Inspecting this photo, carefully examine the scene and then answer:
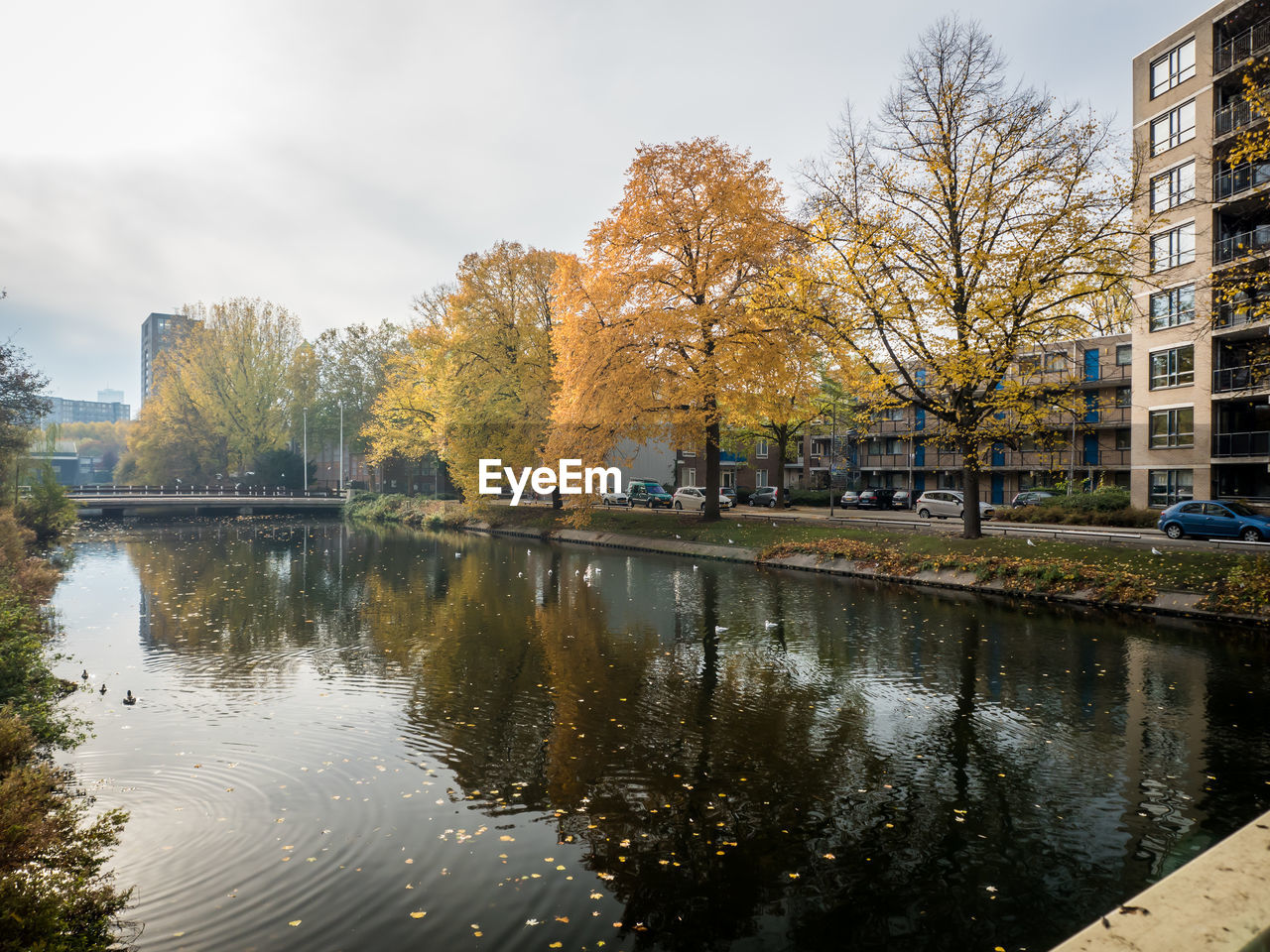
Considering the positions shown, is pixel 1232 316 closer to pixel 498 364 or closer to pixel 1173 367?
pixel 1173 367

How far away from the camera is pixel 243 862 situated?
6.96 metres

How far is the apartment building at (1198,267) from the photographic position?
35219 mm

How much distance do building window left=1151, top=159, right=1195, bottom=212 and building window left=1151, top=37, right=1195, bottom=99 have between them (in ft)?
14.9

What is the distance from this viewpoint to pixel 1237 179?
35.5 meters

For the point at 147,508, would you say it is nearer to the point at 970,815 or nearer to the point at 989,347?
the point at 989,347

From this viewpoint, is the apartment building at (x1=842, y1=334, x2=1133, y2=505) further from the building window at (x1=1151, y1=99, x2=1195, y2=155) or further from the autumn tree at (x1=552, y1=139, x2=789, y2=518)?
the autumn tree at (x1=552, y1=139, x2=789, y2=518)

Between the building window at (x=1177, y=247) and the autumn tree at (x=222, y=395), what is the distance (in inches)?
2972

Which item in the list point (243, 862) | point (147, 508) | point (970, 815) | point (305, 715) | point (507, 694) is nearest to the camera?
point (243, 862)

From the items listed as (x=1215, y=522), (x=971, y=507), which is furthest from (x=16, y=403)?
(x=1215, y=522)

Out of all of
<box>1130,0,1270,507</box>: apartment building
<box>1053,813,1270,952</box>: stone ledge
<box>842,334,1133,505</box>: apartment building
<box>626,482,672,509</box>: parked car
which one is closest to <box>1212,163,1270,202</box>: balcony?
<box>1130,0,1270,507</box>: apartment building

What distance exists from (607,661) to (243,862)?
8528 millimetres

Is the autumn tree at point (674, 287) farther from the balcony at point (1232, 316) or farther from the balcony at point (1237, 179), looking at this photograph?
the balcony at point (1237, 179)

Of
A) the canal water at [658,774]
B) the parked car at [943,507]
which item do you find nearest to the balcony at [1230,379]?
the parked car at [943,507]

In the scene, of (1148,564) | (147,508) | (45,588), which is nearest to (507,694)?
(45,588)
